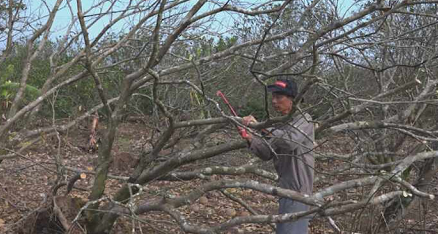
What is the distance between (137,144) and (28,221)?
6.59 meters

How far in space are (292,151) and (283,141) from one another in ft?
0.55

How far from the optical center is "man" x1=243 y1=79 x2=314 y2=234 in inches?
149

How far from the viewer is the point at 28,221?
5.44 meters

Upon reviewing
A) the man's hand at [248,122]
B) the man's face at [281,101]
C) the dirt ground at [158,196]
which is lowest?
the dirt ground at [158,196]

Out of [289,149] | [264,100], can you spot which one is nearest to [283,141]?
[289,149]

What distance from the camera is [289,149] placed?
154 inches

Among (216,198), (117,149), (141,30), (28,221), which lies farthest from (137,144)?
(28,221)

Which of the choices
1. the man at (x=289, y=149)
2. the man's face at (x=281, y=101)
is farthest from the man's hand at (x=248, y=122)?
the man's face at (x=281, y=101)

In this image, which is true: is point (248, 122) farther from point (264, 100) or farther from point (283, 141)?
point (264, 100)

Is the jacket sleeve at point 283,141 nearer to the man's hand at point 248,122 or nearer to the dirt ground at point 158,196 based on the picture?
the man's hand at point 248,122

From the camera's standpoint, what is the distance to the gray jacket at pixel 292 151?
378 centimetres

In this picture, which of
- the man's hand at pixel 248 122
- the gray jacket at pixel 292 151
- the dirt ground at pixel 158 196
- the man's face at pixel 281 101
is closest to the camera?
the man's hand at pixel 248 122

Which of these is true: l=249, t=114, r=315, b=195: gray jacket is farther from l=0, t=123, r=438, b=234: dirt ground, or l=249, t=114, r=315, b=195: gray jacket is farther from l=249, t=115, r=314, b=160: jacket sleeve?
l=0, t=123, r=438, b=234: dirt ground

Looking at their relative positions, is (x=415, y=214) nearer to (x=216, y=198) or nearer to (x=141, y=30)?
(x=216, y=198)
